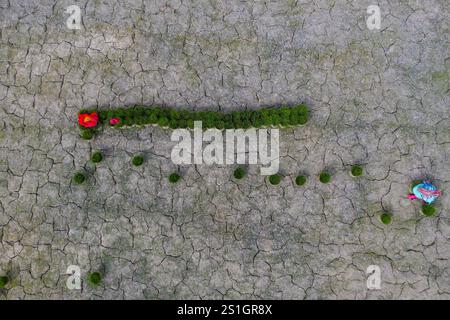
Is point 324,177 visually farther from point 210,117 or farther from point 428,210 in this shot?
point 210,117

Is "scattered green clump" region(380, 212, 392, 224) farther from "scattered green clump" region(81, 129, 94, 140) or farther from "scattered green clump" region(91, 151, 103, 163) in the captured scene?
"scattered green clump" region(81, 129, 94, 140)

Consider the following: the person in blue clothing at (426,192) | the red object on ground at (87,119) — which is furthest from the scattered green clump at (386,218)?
the red object on ground at (87,119)

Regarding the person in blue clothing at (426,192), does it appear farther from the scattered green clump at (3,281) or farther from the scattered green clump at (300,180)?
the scattered green clump at (3,281)

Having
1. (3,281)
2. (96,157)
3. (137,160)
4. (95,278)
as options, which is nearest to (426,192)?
(137,160)

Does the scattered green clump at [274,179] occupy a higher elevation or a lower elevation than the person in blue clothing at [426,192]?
higher

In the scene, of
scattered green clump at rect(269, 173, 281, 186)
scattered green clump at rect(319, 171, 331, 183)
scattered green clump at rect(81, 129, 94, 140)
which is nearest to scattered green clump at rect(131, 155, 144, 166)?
scattered green clump at rect(81, 129, 94, 140)
